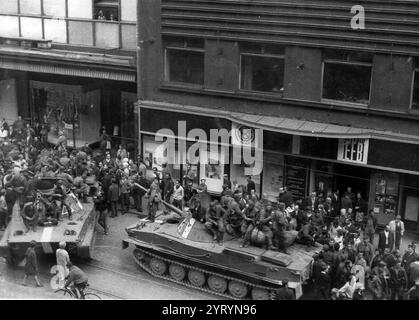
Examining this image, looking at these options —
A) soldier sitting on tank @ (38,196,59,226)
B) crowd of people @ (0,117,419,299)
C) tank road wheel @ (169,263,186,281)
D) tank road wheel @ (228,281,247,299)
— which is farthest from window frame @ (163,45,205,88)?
tank road wheel @ (228,281,247,299)

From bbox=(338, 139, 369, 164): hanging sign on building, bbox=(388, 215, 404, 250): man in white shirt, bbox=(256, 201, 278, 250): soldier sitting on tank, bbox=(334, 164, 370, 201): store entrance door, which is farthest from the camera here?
bbox=(334, 164, 370, 201): store entrance door

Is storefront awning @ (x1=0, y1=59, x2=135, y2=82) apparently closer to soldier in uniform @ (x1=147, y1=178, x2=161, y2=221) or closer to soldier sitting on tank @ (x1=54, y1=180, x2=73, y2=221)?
soldier in uniform @ (x1=147, y1=178, x2=161, y2=221)

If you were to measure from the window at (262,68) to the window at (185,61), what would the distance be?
5.96ft

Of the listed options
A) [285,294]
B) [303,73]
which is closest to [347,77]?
[303,73]

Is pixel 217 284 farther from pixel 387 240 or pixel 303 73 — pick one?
pixel 303 73

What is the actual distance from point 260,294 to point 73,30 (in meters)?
16.7

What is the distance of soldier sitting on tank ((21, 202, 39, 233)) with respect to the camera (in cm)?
2005

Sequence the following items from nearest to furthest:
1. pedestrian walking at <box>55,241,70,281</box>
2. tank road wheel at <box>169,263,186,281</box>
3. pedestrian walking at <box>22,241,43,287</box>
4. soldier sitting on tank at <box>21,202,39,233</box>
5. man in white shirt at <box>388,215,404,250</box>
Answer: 1. pedestrian walking at <box>55,241,70,281</box>
2. pedestrian walking at <box>22,241,43,287</box>
3. tank road wheel at <box>169,263,186,281</box>
4. soldier sitting on tank at <box>21,202,39,233</box>
5. man in white shirt at <box>388,215,404,250</box>

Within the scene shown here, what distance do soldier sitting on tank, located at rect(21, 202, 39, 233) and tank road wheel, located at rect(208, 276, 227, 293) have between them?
214 inches

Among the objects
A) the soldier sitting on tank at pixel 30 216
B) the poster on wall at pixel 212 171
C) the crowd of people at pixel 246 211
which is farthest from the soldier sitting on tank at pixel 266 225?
the poster on wall at pixel 212 171

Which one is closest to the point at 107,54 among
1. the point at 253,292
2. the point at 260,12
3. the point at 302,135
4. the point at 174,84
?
the point at 174,84

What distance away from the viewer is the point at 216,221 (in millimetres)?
19812

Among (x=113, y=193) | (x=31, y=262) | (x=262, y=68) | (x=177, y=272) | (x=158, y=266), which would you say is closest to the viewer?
(x=31, y=262)

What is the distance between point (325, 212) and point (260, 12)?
25.3 ft
